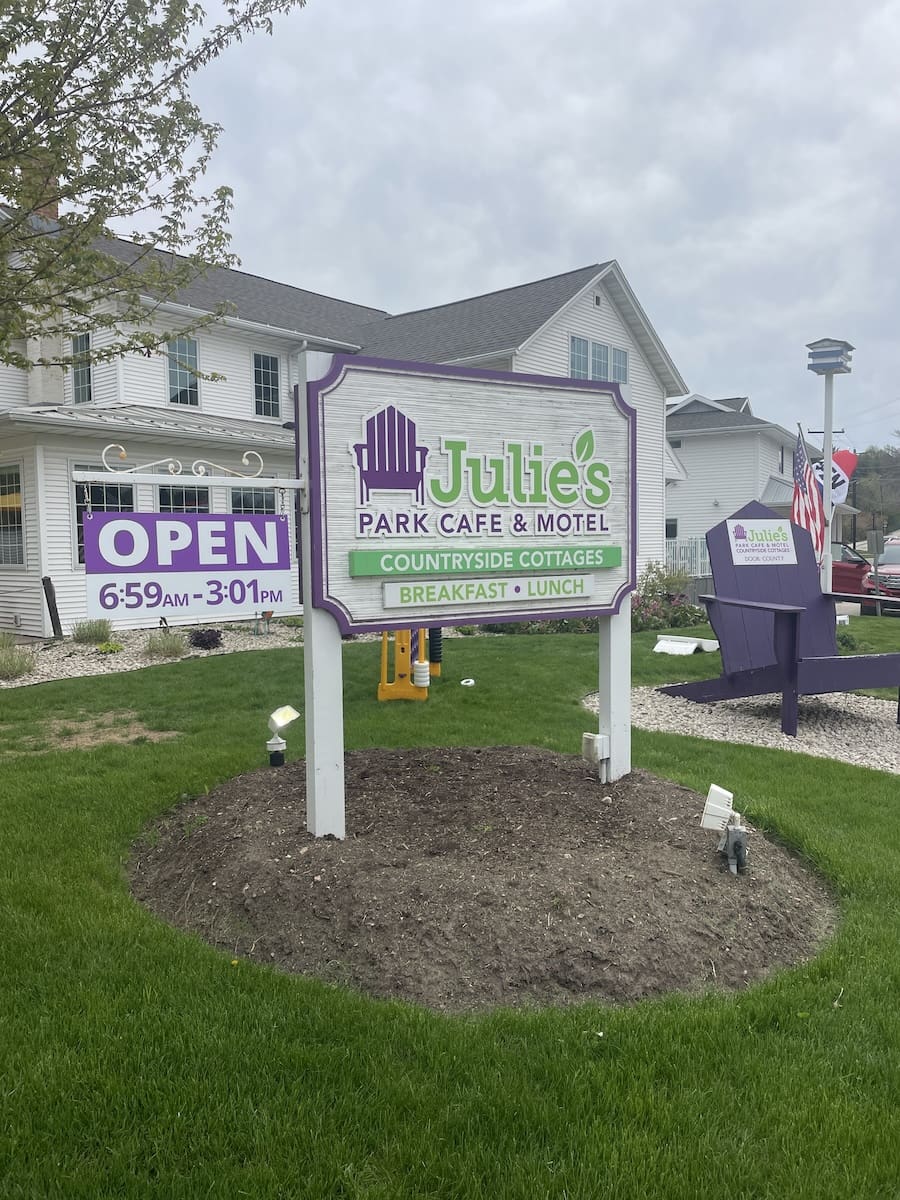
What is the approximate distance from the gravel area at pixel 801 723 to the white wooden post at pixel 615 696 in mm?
2197

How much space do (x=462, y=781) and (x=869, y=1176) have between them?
2.85 meters

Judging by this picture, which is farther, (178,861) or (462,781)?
(462,781)

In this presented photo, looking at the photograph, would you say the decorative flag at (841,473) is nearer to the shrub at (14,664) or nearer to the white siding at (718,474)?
the shrub at (14,664)

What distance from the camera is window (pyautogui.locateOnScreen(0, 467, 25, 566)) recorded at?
12938 millimetres

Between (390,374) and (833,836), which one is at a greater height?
(390,374)

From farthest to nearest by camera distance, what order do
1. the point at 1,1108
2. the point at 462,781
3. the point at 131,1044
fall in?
the point at 462,781 → the point at 131,1044 → the point at 1,1108

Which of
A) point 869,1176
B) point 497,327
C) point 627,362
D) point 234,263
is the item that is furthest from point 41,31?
point 627,362

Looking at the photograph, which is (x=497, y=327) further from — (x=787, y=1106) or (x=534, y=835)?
(x=787, y=1106)

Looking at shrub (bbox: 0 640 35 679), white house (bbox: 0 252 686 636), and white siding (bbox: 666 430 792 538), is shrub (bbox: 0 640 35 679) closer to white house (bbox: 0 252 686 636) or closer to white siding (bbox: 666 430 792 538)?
white house (bbox: 0 252 686 636)

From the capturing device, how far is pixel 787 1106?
238cm

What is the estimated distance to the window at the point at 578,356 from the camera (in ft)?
59.6

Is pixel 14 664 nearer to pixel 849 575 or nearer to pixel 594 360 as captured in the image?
pixel 594 360

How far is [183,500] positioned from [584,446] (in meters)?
10.7

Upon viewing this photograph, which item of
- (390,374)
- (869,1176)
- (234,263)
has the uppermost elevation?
(234,263)
